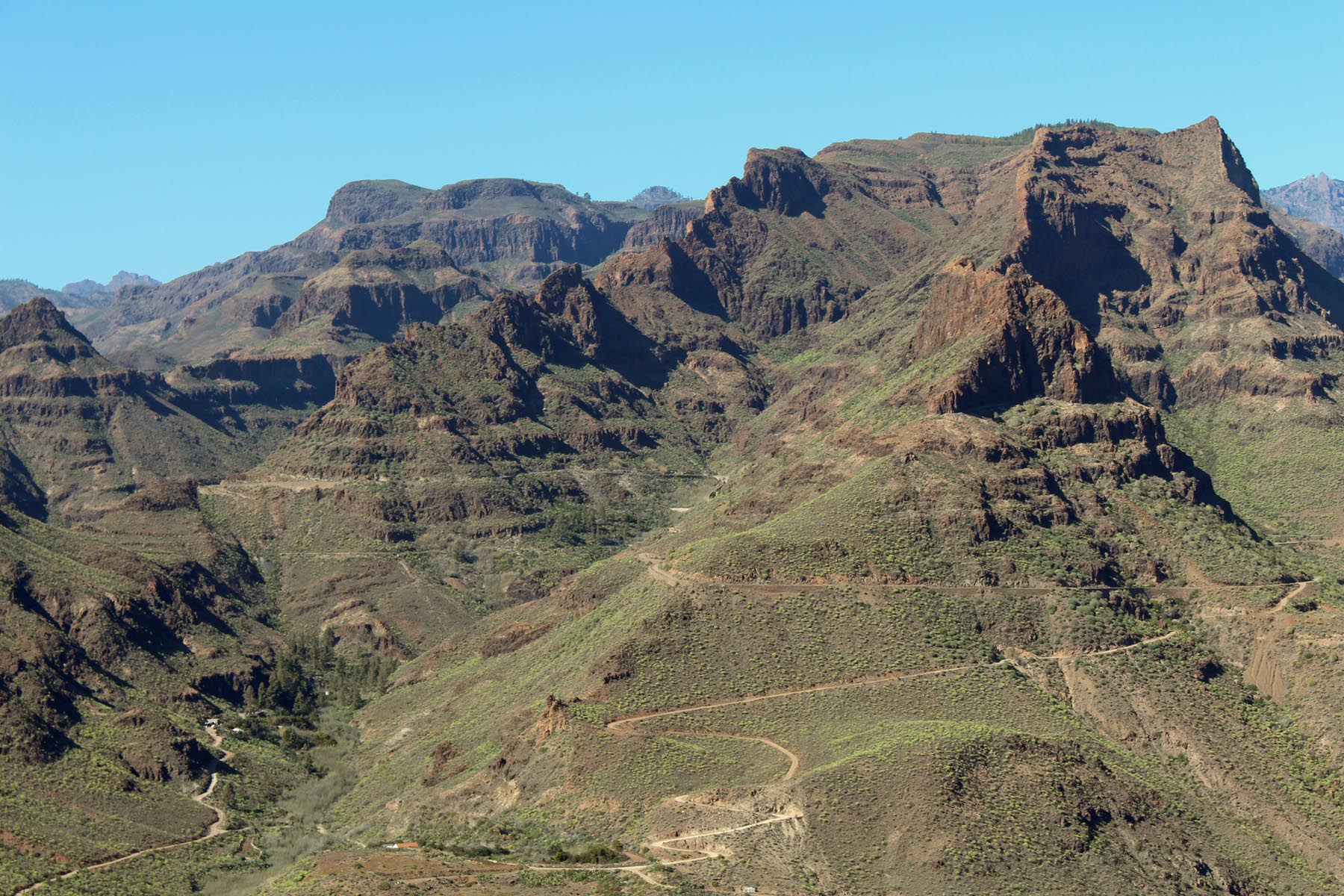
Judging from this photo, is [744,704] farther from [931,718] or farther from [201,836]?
[201,836]

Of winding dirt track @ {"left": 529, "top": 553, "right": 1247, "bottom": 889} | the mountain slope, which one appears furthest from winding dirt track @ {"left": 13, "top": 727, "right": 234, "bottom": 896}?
winding dirt track @ {"left": 529, "top": 553, "right": 1247, "bottom": 889}

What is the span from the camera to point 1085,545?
623 feet

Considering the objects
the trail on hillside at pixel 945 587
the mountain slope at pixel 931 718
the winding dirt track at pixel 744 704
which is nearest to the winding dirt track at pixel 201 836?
the mountain slope at pixel 931 718

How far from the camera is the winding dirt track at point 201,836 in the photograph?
150000 mm

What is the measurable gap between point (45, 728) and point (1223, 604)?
13527cm

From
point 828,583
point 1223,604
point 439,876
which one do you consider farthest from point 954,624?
point 439,876

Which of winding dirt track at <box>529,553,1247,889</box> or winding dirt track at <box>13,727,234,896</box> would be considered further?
winding dirt track at <box>13,727,234,896</box>

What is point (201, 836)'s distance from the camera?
552ft

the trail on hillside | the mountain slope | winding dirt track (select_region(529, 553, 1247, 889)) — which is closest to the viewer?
winding dirt track (select_region(529, 553, 1247, 889))

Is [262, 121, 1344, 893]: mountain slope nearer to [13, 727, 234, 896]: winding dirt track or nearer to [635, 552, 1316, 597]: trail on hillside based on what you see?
[635, 552, 1316, 597]: trail on hillside

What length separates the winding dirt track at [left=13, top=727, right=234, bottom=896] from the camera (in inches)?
5906

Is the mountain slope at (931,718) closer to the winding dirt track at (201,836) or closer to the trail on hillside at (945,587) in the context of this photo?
the trail on hillside at (945,587)

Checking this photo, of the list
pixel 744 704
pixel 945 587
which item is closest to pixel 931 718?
pixel 744 704

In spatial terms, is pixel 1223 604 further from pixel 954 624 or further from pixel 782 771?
pixel 782 771
